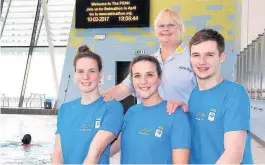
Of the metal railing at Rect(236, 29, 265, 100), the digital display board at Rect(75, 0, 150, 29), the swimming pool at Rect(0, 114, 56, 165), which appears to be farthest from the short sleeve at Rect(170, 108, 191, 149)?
the digital display board at Rect(75, 0, 150, 29)

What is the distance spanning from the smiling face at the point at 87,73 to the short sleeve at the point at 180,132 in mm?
441

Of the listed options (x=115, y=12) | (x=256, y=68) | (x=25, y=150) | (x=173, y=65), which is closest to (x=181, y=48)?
(x=173, y=65)

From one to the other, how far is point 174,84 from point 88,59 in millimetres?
614

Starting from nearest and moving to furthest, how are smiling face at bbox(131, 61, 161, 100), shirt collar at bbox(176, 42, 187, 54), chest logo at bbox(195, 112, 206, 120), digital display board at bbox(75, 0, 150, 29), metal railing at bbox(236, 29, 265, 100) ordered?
chest logo at bbox(195, 112, 206, 120)
smiling face at bbox(131, 61, 161, 100)
shirt collar at bbox(176, 42, 187, 54)
metal railing at bbox(236, 29, 265, 100)
digital display board at bbox(75, 0, 150, 29)

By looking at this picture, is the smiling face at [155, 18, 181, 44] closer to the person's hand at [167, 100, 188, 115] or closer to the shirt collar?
the shirt collar

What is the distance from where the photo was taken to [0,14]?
14086 millimetres

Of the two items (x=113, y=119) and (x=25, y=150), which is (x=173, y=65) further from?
(x=25, y=150)

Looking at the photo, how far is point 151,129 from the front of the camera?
5.37 ft

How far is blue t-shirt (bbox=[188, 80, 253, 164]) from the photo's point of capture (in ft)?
4.71

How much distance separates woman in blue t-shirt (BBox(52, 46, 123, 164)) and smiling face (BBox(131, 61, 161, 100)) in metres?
0.19

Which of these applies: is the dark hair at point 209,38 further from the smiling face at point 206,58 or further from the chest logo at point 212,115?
the chest logo at point 212,115

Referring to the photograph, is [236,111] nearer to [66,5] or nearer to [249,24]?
[249,24]

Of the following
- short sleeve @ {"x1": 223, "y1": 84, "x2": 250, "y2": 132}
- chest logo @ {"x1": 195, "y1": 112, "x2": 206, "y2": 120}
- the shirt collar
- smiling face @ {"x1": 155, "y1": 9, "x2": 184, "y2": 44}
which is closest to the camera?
short sleeve @ {"x1": 223, "y1": 84, "x2": 250, "y2": 132}

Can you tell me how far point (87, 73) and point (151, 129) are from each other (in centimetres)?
42
